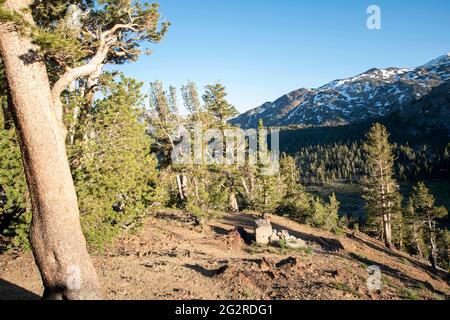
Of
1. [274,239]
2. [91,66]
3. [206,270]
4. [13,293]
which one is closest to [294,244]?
[274,239]

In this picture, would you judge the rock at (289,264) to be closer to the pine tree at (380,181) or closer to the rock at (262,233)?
the rock at (262,233)

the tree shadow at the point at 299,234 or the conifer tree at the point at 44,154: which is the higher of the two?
the conifer tree at the point at 44,154

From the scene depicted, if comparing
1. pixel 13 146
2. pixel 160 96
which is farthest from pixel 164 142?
pixel 13 146

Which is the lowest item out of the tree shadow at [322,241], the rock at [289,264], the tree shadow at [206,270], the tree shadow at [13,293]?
the tree shadow at [322,241]

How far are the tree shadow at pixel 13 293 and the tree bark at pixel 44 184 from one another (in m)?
3.30

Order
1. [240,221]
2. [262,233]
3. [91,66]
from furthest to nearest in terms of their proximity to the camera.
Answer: [240,221]
[262,233]
[91,66]

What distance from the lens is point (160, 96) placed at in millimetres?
29969

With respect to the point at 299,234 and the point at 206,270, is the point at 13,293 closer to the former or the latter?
the point at 206,270

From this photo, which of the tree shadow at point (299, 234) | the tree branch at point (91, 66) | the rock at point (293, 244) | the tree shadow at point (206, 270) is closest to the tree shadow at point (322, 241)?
the tree shadow at point (299, 234)

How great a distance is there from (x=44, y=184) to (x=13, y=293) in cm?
503

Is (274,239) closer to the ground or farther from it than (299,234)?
farther from it

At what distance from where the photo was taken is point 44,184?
249 inches

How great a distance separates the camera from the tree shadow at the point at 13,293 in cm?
857
